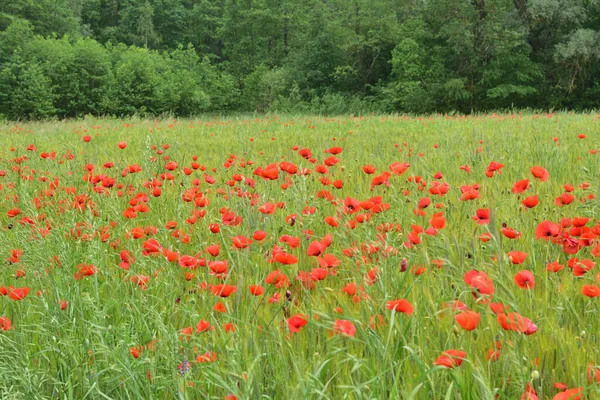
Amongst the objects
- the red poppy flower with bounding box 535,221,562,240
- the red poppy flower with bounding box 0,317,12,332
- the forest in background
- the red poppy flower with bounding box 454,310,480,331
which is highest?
the forest in background

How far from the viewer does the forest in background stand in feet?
81.8

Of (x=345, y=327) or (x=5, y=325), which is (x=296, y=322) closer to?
(x=345, y=327)

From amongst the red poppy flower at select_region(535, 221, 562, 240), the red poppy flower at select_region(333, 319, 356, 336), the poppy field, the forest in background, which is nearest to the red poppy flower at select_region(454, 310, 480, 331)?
the poppy field

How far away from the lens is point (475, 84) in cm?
2655

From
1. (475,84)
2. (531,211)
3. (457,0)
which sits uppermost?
(457,0)

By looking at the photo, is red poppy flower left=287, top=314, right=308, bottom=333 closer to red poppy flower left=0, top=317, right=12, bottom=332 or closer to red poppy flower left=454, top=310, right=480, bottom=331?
red poppy flower left=454, top=310, right=480, bottom=331

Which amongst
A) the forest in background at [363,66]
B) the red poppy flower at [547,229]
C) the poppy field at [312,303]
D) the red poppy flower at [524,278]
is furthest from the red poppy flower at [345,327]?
the forest in background at [363,66]

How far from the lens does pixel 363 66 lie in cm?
3206

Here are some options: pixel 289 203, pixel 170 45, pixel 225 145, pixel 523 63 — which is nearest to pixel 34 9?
pixel 170 45

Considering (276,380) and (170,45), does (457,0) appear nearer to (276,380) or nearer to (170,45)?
(276,380)

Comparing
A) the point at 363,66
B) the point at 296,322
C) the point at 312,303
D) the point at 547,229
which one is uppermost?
the point at 363,66

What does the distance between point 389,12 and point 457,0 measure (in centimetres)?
643

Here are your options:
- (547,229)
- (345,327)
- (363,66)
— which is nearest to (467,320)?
(345,327)

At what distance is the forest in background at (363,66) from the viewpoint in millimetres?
24938
